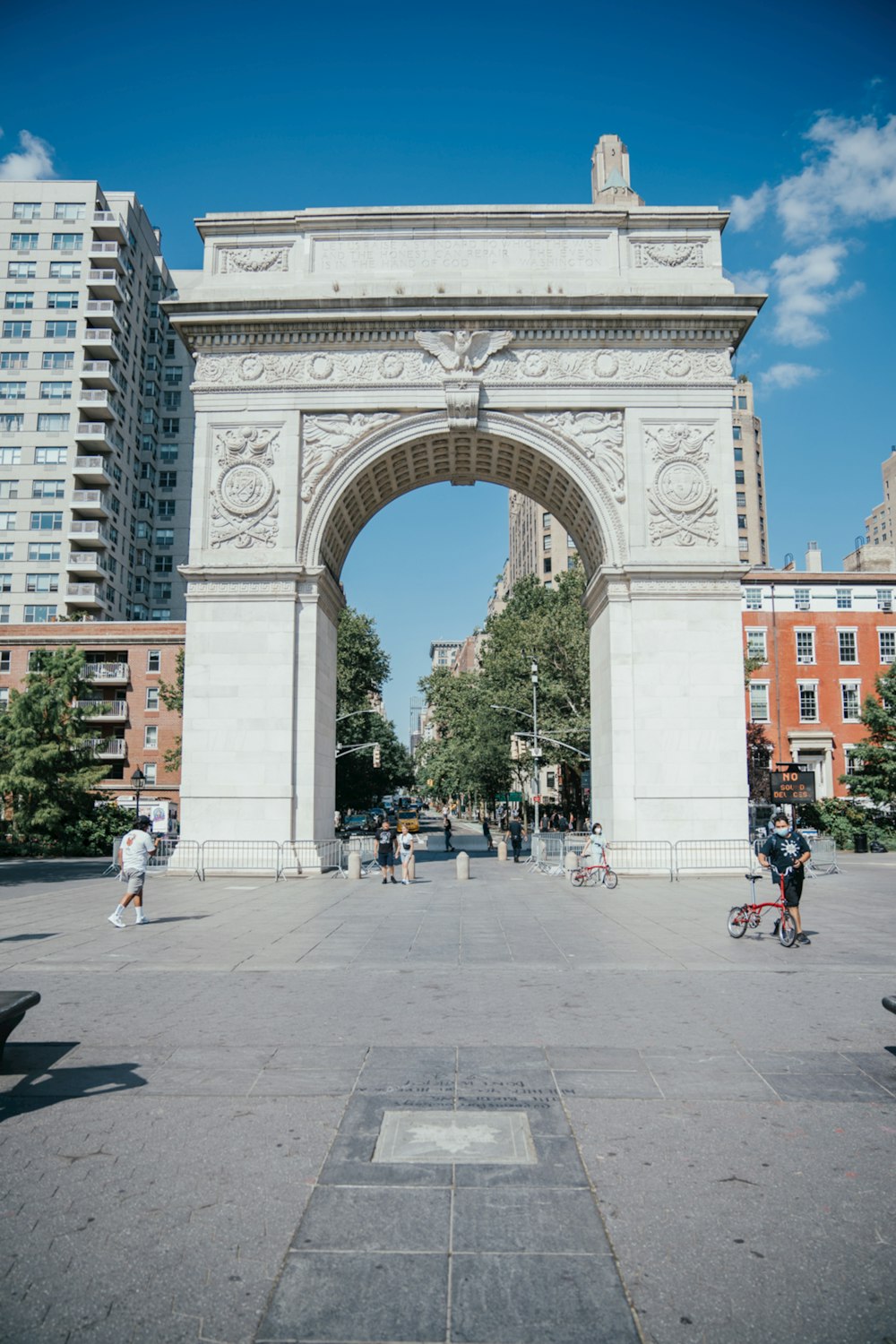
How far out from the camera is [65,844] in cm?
3650

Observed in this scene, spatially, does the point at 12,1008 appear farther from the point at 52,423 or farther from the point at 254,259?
the point at 52,423

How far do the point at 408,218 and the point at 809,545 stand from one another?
46.2m

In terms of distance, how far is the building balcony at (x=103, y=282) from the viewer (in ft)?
215

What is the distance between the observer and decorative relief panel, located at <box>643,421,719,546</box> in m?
26.8

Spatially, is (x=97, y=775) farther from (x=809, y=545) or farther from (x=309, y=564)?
(x=809, y=545)

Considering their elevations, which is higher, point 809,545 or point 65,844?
point 809,545

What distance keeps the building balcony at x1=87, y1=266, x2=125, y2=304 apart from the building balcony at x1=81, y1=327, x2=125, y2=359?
8.20 ft

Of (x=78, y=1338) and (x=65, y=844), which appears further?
(x=65, y=844)

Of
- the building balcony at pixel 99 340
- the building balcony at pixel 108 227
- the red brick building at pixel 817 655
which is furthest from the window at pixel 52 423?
the red brick building at pixel 817 655

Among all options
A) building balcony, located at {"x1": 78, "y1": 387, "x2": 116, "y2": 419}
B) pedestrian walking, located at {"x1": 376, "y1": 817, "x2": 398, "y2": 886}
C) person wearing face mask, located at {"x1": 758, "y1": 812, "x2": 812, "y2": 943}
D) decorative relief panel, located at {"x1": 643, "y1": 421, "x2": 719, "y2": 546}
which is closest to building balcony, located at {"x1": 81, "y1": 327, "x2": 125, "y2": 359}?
building balcony, located at {"x1": 78, "y1": 387, "x2": 116, "y2": 419}

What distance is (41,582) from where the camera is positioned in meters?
63.8

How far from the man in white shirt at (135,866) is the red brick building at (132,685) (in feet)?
143

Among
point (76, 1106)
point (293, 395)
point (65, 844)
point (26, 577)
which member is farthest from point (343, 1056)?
point (26, 577)

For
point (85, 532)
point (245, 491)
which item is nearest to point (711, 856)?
point (245, 491)
